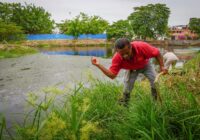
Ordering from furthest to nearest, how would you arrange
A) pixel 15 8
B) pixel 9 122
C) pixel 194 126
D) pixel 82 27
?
pixel 82 27, pixel 15 8, pixel 9 122, pixel 194 126

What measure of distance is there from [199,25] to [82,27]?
2526 cm

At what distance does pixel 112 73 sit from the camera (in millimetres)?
5207

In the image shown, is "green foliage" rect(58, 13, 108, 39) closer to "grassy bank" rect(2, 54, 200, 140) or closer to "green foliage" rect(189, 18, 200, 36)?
"green foliage" rect(189, 18, 200, 36)

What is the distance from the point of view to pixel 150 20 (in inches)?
2389

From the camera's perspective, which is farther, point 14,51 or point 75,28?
point 75,28

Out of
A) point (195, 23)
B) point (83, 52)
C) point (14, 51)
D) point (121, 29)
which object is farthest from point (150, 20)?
→ point (14, 51)

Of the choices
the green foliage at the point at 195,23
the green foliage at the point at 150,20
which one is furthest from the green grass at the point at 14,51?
the green foliage at the point at 195,23

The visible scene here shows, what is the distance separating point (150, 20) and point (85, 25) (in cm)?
1389

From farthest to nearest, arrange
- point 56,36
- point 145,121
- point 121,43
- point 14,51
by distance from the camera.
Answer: point 56,36 → point 14,51 → point 121,43 → point 145,121

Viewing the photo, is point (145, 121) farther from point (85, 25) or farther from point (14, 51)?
point (85, 25)

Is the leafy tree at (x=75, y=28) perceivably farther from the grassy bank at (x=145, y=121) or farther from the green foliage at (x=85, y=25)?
the grassy bank at (x=145, y=121)

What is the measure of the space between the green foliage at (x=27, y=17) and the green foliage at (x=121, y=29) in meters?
14.0

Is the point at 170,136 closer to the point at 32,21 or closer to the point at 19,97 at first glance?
the point at 19,97

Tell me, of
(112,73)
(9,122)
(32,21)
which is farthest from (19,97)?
(32,21)
